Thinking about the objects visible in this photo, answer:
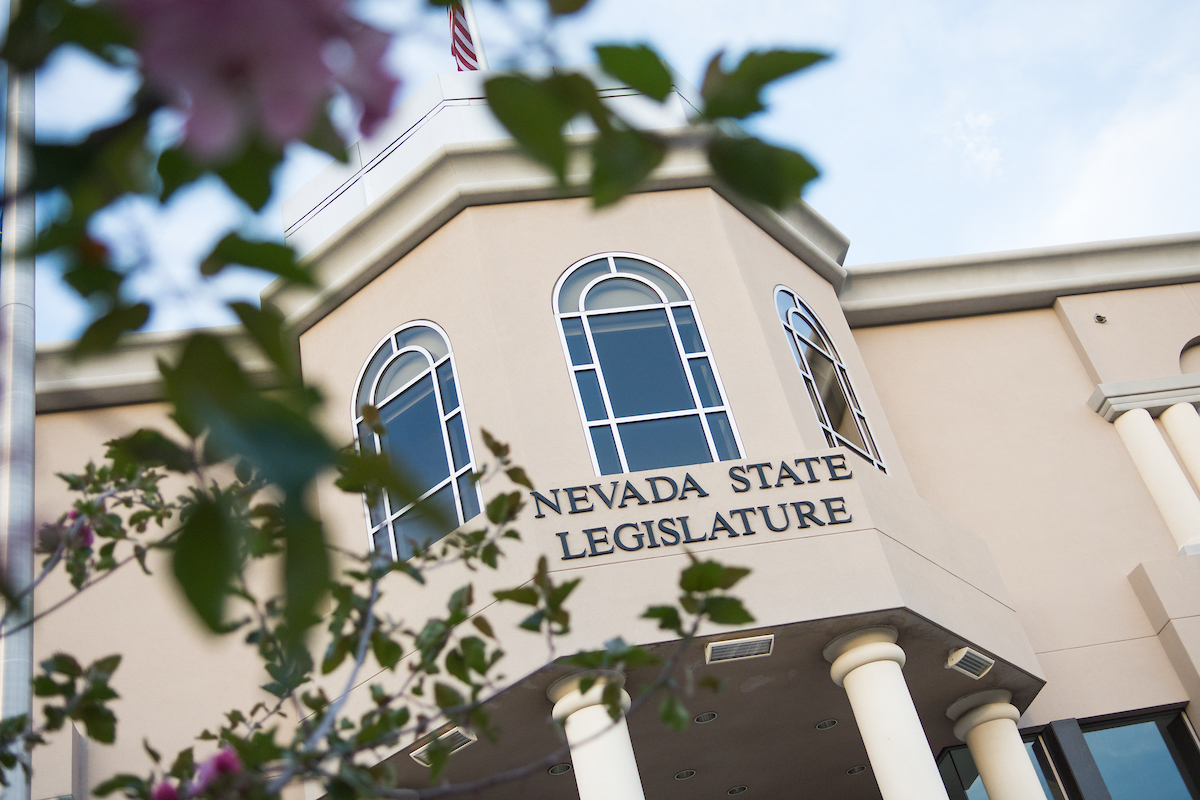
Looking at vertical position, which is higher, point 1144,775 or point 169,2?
point 1144,775

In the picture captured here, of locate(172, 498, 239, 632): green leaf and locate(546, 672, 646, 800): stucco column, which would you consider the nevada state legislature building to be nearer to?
locate(546, 672, 646, 800): stucco column

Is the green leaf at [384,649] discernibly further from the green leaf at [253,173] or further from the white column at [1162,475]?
the white column at [1162,475]

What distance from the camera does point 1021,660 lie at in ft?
30.7

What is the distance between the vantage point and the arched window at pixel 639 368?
8.76 meters

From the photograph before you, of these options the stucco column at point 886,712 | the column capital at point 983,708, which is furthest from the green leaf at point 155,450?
the column capital at point 983,708

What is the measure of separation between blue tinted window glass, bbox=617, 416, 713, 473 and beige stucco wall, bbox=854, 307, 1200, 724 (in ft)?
12.2

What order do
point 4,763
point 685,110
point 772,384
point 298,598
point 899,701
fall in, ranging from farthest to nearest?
1. point 685,110
2. point 772,384
3. point 899,701
4. point 4,763
5. point 298,598

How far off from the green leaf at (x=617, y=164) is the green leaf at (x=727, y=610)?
58.3 inches

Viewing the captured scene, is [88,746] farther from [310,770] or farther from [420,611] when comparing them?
[310,770]

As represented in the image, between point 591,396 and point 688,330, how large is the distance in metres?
1.09

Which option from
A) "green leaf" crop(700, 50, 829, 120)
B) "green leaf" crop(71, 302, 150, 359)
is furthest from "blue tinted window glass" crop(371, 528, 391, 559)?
"green leaf" crop(700, 50, 829, 120)

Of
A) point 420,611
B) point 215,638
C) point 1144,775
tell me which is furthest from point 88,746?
point 215,638

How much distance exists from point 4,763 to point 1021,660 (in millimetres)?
7835

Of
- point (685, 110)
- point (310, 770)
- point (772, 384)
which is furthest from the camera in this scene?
point (685, 110)
